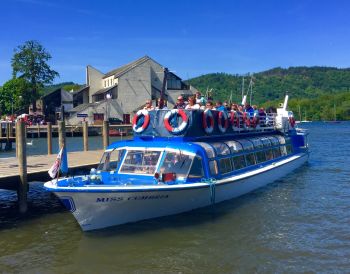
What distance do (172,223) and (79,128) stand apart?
5468 centimetres

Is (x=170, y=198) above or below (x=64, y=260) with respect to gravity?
above

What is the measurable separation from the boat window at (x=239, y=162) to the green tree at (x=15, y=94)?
221 feet

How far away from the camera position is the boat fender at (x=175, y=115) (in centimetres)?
1540

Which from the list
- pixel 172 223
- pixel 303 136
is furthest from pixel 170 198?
pixel 303 136

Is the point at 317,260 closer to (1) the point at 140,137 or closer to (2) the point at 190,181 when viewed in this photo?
(2) the point at 190,181

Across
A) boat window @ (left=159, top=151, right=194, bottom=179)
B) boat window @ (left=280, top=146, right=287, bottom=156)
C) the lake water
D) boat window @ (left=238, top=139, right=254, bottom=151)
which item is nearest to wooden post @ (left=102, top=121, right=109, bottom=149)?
the lake water

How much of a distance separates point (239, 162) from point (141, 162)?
5.04 m

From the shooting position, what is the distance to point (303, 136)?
27578 mm

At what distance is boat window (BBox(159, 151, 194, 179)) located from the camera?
14.3m

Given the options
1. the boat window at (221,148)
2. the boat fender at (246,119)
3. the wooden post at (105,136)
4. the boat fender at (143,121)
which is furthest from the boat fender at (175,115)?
the wooden post at (105,136)

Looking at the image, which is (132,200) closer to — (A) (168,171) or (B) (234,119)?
(A) (168,171)

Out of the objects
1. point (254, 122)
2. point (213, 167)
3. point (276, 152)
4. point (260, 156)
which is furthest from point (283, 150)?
point (213, 167)

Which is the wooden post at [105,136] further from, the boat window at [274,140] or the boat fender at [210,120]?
the boat window at [274,140]

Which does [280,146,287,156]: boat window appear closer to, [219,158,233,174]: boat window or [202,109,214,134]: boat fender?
[219,158,233,174]: boat window
